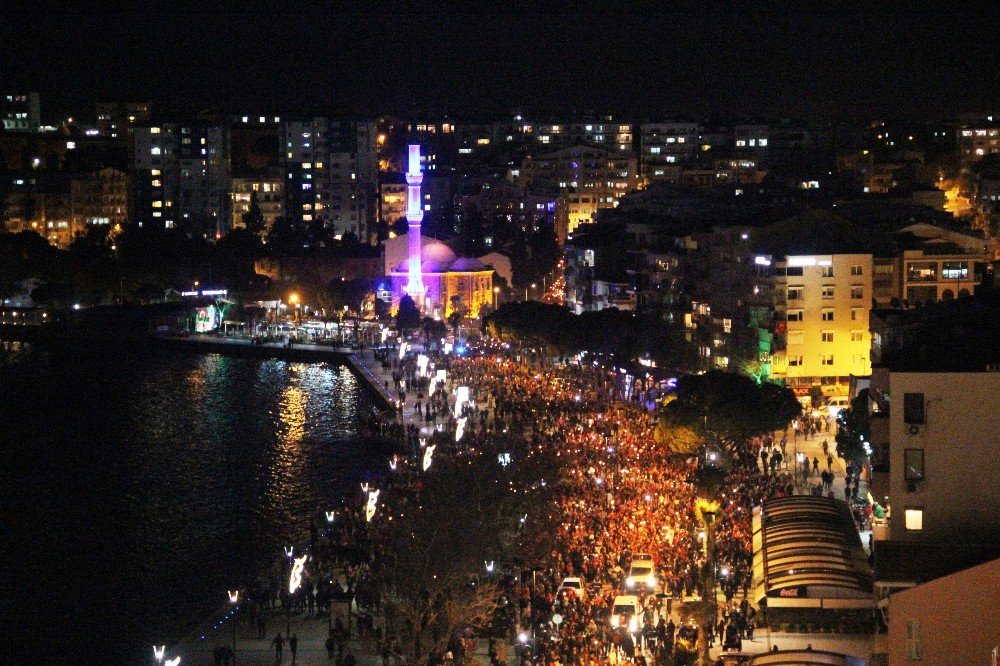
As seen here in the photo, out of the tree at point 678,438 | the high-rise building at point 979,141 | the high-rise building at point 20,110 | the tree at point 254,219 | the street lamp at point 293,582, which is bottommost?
the street lamp at point 293,582

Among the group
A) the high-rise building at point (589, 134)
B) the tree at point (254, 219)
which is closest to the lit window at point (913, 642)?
the tree at point (254, 219)

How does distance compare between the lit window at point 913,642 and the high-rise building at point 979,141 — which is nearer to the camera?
the lit window at point 913,642

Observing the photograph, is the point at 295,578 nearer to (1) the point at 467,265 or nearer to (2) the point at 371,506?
(2) the point at 371,506

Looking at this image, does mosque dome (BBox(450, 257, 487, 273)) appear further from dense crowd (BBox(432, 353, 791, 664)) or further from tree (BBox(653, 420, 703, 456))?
tree (BBox(653, 420, 703, 456))

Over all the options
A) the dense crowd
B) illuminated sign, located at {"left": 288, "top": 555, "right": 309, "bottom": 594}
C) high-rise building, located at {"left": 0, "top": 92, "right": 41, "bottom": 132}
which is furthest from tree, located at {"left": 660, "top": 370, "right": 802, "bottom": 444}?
high-rise building, located at {"left": 0, "top": 92, "right": 41, "bottom": 132}

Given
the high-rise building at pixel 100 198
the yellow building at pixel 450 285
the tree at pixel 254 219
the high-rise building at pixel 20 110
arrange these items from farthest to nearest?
the high-rise building at pixel 20 110
the high-rise building at pixel 100 198
the tree at pixel 254 219
the yellow building at pixel 450 285

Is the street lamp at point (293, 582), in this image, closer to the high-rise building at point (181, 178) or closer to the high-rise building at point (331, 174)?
the high-rise building at point (331, 174)
